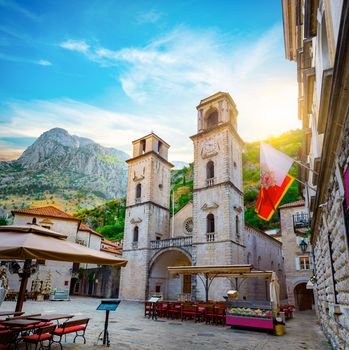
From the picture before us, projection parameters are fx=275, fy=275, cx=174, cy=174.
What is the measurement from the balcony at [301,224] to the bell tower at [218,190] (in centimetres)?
469

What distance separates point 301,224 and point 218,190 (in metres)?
7.10

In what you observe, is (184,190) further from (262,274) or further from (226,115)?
(262,274)

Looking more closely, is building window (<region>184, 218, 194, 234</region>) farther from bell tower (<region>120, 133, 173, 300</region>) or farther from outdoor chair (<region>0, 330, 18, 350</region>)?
outdoor chair (<region>0, 330, 18, 350</region>)

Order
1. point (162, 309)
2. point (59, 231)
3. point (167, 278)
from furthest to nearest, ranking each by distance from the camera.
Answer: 1. point (59, 231)
2. point (167, 278)
3. point (162, 309)

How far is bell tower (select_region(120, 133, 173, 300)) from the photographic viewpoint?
2738 cm

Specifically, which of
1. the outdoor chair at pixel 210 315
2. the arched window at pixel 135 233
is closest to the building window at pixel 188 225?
the arched window at pixel 135 233

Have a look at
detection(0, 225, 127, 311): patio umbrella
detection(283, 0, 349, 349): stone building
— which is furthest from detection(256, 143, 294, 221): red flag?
detection(0, 225, 127, 311): patio umbrella

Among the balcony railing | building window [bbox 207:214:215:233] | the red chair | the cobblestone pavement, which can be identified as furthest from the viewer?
the balcony railing

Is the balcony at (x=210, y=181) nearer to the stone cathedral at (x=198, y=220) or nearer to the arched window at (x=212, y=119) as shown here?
the stone cathedral at (x=198, y=220)

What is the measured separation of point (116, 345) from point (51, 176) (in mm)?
124497

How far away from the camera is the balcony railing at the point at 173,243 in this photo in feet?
81.9

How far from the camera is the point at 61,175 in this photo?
405 feet

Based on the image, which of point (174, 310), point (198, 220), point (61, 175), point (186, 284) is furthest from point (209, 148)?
point (61, 175)

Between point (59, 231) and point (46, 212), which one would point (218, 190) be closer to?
point (59, 231)
